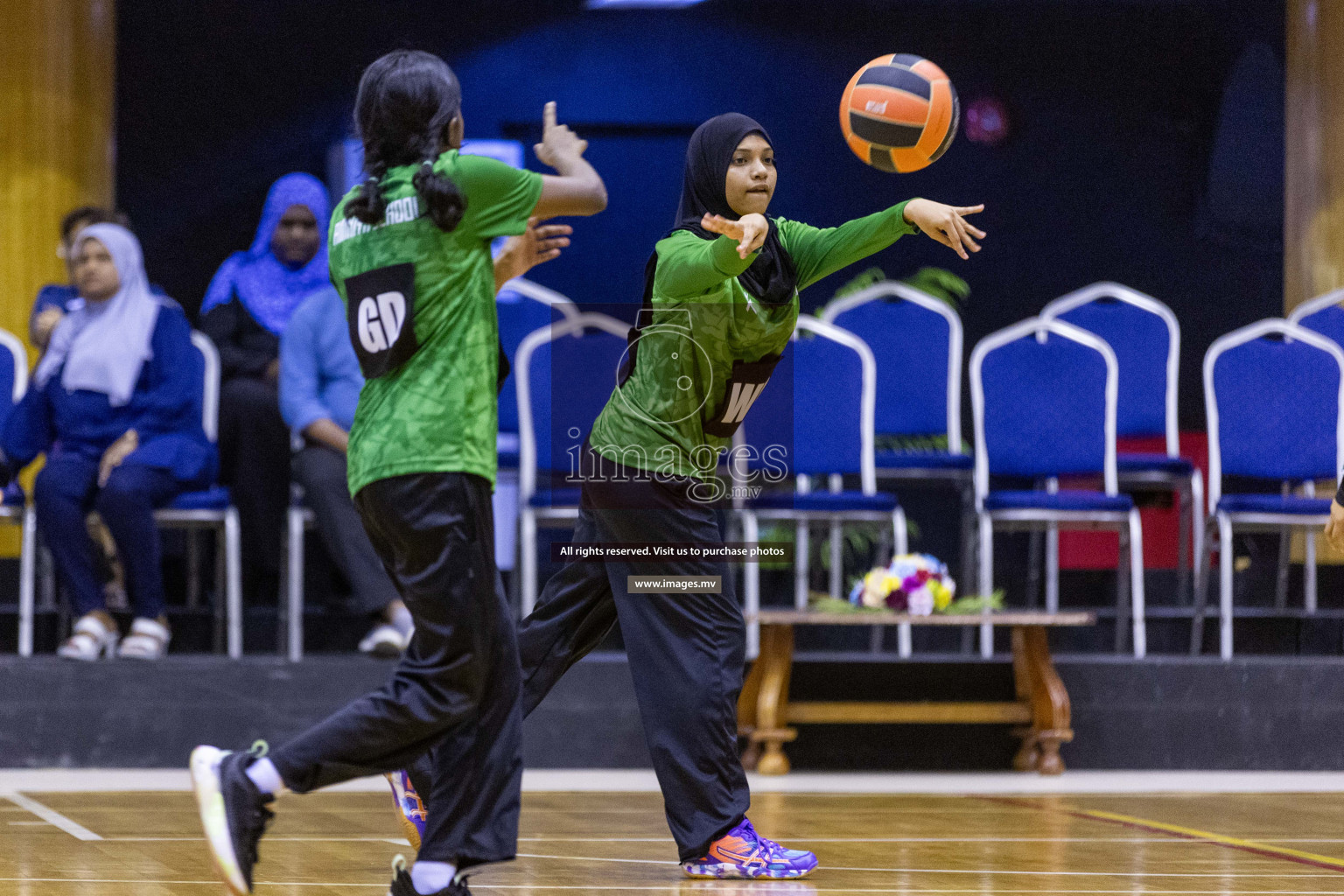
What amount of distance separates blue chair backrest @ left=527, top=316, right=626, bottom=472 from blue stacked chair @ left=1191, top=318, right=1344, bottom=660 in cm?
195

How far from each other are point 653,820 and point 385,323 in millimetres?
1634

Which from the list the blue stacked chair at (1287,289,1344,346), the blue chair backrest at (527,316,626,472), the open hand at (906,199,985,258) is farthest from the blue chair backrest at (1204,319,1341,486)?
the open hand at (906,199,985,258)

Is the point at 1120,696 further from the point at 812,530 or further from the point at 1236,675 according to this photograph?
the point at 812,530

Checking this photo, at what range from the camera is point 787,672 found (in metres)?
4.49

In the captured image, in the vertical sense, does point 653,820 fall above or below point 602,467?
below

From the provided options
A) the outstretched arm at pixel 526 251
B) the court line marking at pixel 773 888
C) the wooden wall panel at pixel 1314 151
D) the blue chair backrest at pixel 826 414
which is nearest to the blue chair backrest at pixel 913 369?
the blue chair backrest at pixel 826 414

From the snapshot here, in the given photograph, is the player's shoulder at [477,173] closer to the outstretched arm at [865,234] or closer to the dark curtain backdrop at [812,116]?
the outstretched arm at [865,234]

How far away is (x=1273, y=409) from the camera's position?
5.16m

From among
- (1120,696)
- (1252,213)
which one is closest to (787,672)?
(1120,696)

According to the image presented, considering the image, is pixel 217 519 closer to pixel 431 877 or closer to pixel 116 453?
pixel 116 453

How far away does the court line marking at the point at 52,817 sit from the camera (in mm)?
3158

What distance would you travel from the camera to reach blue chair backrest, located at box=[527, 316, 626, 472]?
4965 mm

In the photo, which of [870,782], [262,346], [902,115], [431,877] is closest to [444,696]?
[431,877]

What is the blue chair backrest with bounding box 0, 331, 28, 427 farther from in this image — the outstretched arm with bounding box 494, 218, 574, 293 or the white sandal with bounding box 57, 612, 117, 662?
the outstretched arm with bounding box 494, 218, 574, 293
